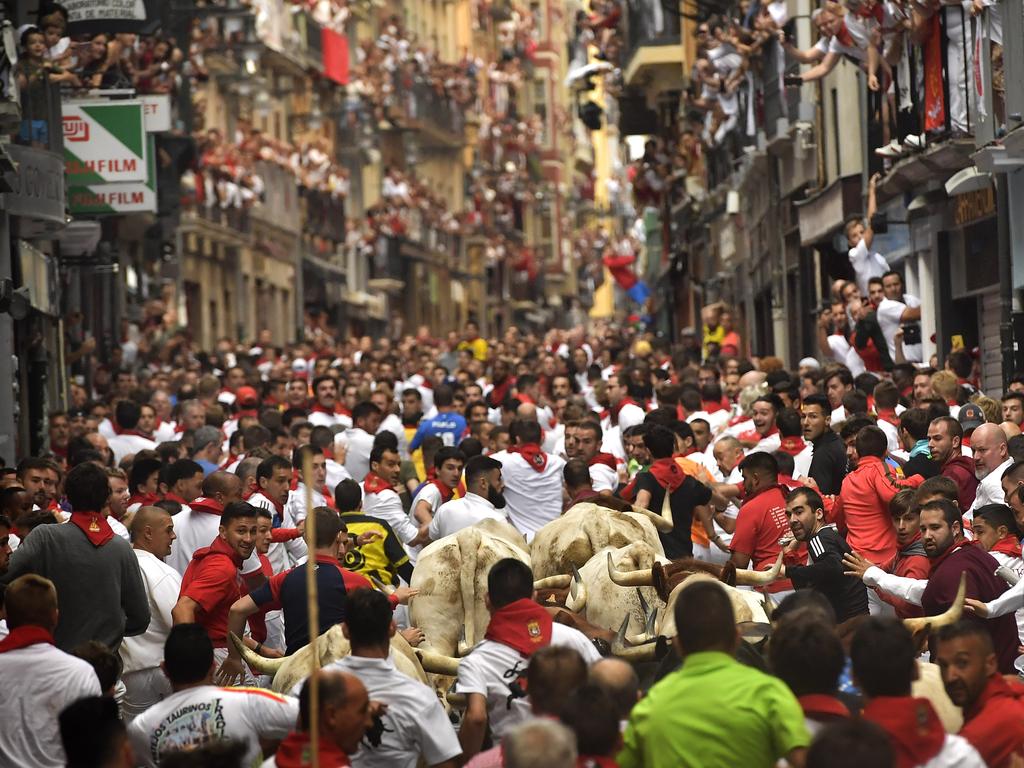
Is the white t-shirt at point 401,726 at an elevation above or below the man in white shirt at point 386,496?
below

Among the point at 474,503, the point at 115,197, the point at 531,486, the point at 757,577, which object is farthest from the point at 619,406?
the point at 115,197

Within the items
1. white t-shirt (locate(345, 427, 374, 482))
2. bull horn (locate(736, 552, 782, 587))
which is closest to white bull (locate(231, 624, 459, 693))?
bull horn (locate(736, 552, 782, 587))

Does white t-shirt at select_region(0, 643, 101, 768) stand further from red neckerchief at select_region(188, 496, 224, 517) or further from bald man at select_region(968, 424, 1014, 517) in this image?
bald man at select_region(968, 424, 1014, 517)

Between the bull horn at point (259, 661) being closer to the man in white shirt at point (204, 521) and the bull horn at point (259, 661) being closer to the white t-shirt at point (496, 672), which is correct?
the white t-shirt at point (496, 672)

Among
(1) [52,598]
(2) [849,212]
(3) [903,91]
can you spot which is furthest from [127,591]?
(2) [849,212]

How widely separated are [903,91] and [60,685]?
17165 mm

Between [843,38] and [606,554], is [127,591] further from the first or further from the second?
[843,38]

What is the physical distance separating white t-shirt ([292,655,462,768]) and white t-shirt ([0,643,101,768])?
1063mm

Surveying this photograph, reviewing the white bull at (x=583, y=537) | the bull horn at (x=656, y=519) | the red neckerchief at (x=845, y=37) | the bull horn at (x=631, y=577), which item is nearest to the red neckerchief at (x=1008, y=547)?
the bull horn at (x=631, y=577)

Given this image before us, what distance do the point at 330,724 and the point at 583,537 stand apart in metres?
5.50

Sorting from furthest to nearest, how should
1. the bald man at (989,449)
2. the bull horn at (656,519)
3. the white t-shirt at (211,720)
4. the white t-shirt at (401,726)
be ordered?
the bull horn at (656,519) → the bald man at (989,449) → the white t-shirt at (401,726) → the white t-shirt at (211,720)

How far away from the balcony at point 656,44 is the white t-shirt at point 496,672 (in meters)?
40.6

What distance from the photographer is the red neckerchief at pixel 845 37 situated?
24.5 metres

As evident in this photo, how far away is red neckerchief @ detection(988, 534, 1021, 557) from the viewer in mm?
10492
